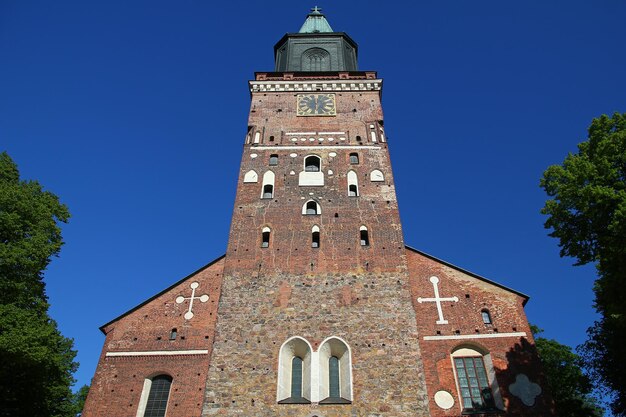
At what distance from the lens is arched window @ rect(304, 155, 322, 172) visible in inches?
811

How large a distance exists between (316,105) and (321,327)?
11784mm

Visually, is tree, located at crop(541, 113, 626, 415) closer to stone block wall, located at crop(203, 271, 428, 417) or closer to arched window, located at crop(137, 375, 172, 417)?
stone block wall, located at crop(203, 271, 428, 417)

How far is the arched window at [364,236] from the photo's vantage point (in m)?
Result: 17.7

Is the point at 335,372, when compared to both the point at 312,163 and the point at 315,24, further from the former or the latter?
the point at 315,24

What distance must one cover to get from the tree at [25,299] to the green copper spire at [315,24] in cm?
1781

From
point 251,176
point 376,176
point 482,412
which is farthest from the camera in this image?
point 251,176

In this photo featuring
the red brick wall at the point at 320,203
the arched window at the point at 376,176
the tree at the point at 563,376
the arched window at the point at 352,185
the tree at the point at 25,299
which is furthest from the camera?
the tree at the point at 563,376

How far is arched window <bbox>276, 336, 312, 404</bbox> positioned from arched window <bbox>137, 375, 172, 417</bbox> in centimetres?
345

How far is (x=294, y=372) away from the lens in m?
14.8

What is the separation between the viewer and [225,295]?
16.2 meters

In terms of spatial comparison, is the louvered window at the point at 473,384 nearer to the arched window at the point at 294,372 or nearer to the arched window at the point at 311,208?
the arched window at the point at 294,372

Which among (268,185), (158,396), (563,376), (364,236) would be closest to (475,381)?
(364,236)

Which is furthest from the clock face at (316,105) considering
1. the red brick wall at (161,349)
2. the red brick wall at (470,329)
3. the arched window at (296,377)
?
the arched window at (296,377)

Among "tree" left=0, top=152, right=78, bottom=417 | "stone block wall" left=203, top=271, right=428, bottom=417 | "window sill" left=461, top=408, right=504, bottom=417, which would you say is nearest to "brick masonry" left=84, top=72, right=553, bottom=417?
"stone block wall" left=203, top=271, right=428, bottom=417
